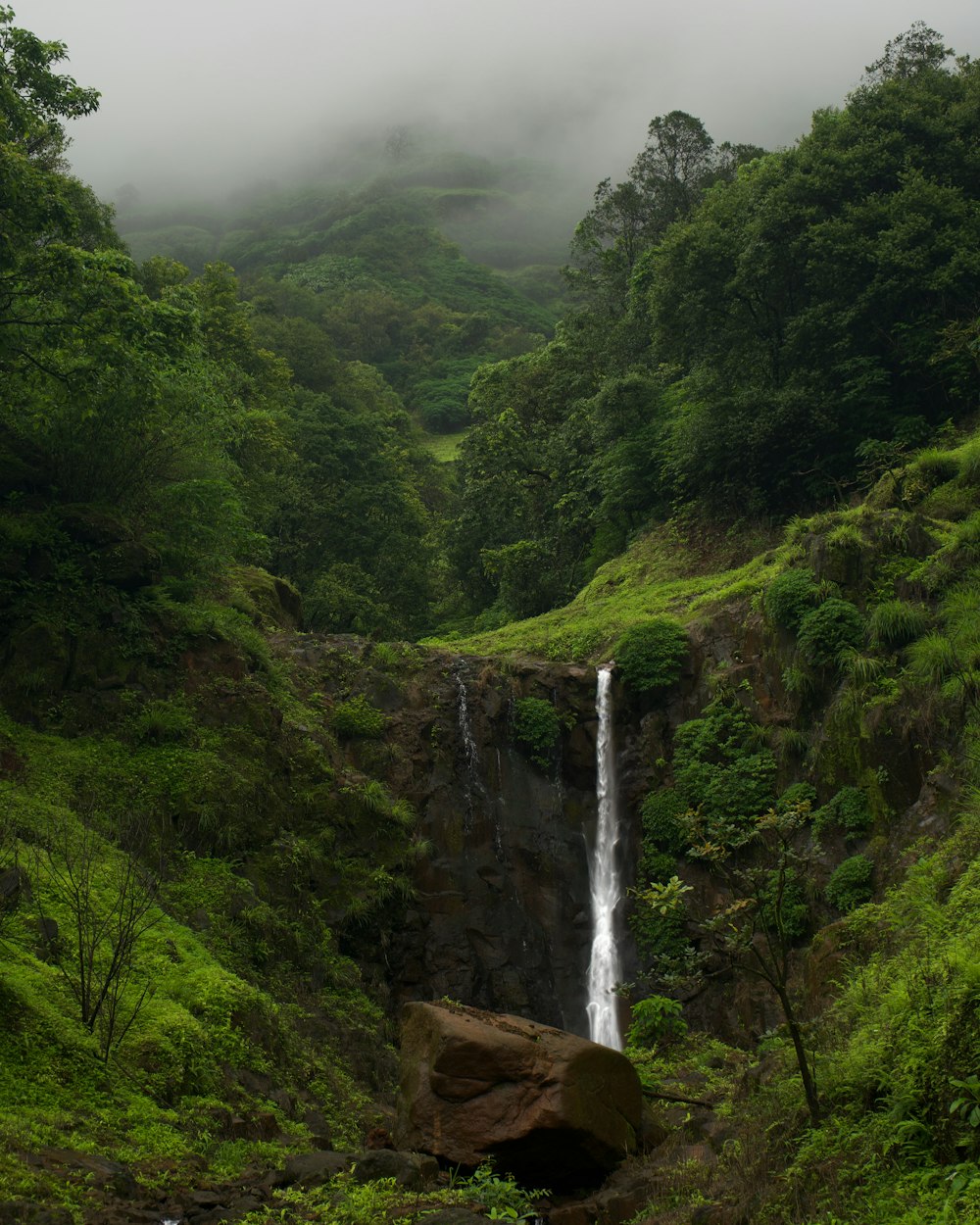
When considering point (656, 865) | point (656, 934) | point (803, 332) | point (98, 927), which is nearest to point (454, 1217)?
point (98, 927)

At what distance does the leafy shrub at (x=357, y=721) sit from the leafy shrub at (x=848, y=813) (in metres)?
8.17

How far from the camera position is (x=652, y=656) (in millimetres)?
20203

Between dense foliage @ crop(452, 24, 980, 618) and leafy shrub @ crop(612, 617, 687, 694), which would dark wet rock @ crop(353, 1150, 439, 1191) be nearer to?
leafy shrub @ crop(612, 617, 687, 694)

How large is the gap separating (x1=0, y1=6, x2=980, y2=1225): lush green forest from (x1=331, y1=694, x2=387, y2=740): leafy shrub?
9 cm

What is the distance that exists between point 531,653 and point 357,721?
4858 millimetres

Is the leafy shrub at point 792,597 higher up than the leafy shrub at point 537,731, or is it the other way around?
the leafy shrub at point 792,597

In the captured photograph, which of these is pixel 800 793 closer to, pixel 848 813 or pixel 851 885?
pixel 848 813

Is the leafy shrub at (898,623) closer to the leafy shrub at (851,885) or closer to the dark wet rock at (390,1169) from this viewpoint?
the leafy shrub at (851,885)

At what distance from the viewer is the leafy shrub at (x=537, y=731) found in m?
20.1

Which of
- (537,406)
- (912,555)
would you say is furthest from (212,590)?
(537,406)

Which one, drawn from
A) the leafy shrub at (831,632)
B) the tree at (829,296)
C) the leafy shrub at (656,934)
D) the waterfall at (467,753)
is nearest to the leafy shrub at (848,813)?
the leafy shrub at (831,632)

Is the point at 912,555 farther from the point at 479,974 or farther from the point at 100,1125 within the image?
the point at 100,1125

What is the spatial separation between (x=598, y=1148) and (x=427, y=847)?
8767mm

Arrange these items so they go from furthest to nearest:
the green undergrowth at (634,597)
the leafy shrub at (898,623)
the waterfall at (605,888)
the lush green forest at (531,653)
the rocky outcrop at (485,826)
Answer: the green undergrowth at (634,597) < the waterfall at (605,888) < the rocky outcrop at (485,826) < the leafy shrub at (898,623) < the lush green forest at (531,653)
